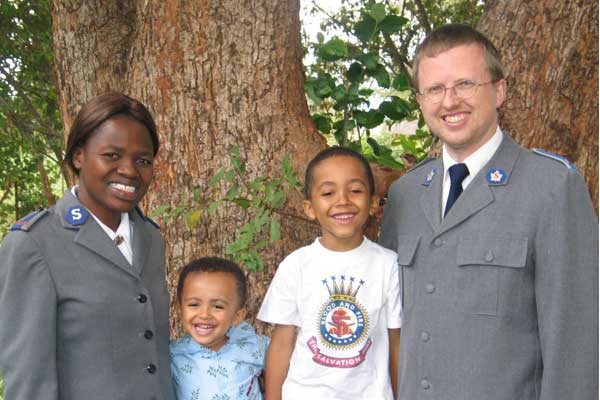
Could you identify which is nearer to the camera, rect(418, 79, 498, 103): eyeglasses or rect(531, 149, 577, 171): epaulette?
rect(531, 149, 577, 171): epaulette

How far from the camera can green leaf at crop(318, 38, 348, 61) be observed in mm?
3377

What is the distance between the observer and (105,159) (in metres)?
1.99

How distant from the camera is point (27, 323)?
1.80 metres

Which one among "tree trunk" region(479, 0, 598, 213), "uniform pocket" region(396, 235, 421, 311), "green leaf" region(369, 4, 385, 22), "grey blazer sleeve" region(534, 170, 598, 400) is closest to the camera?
"grey blazer sleeve" region(534, 170, 598, 400)

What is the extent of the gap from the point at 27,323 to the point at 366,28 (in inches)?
91.7

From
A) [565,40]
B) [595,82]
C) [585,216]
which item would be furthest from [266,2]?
[585,216]

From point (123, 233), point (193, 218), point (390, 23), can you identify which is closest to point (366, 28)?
point (390, 23)

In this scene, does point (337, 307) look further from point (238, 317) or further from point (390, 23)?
point (390, 23)

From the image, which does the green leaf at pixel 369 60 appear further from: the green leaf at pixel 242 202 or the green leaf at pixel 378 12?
the green leaf at pixel 242 202

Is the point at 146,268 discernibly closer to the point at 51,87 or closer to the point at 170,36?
the point at 170,36

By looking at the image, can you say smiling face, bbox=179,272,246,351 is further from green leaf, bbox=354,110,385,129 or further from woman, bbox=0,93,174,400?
green leaf, bbox=354,110,385,129

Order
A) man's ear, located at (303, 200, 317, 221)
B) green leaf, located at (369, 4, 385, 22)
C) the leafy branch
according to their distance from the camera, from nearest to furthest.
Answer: man's ear, located at (303, 200, 317, 221) < the leafy branch < green leaf, located at (369, 4, 385, 22)

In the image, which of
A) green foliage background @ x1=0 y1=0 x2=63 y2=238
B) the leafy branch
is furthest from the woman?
green foliage background @ x1=0 y1=0 x2=63 y2=238

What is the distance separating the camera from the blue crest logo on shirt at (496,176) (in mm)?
1990
